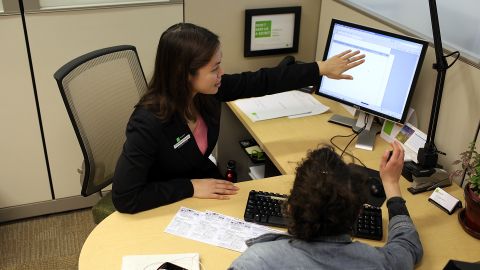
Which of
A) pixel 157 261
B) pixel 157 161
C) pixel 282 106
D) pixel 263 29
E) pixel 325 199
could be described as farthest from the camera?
pixel 263 29

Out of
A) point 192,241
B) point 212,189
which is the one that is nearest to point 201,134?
point 212,189

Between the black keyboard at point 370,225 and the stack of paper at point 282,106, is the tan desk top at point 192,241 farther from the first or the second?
the stack of paper at point 282,106

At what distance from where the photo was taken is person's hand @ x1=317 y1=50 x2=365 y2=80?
1921 millimetres

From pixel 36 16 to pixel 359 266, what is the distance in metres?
1.81

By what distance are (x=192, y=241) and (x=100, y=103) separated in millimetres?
769

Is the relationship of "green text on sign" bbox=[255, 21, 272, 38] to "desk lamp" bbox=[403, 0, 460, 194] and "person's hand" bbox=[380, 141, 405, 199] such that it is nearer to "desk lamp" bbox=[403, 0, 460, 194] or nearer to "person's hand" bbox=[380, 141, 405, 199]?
"desk lamp" bbox=[403, 0, 460, 194]

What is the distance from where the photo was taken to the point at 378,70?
1924mm

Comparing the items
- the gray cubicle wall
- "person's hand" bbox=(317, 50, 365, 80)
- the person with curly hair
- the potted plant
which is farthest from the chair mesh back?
the potted plant

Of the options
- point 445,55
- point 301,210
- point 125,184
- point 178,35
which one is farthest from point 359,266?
point 445,55

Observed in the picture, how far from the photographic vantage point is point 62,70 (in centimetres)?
170

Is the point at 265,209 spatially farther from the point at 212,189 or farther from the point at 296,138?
the point at 296,138

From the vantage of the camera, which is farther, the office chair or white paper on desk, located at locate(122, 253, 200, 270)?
the office chair

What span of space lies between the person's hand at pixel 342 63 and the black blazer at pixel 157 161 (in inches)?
15.0

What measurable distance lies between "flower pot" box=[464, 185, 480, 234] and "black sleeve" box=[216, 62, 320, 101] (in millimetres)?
772
